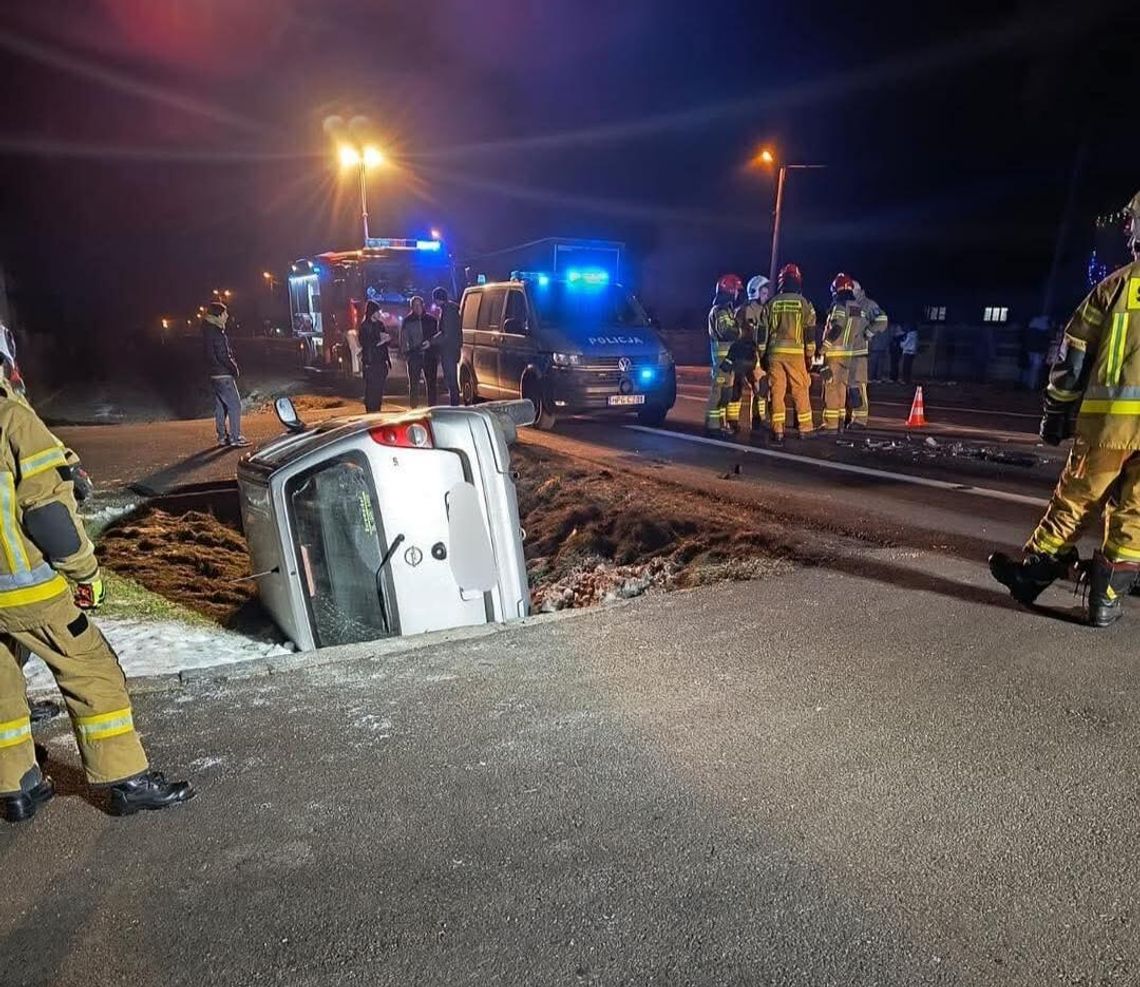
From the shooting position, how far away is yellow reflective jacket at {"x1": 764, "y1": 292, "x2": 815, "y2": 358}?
9445mm

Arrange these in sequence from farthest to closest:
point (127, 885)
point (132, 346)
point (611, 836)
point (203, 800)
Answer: point (132, 346) → point (203, 800) → point (611, 836) → point (127, 885)

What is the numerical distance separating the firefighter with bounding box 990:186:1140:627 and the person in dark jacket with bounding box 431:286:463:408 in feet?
33.0

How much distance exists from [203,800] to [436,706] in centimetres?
94

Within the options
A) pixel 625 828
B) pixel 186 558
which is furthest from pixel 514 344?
pixel 625 828

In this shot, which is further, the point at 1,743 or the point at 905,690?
the point at 905,690

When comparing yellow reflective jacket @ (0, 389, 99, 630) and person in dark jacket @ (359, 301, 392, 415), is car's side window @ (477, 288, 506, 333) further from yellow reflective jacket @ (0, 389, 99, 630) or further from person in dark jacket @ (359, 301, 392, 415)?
yellow reflective jacket @ (0, 389, 99, 630)

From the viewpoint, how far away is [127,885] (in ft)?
7.56

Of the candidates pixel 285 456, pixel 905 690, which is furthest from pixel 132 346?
pixel 905 690

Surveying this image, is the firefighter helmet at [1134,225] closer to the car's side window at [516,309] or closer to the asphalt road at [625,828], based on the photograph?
the asphalt road at [625,828]

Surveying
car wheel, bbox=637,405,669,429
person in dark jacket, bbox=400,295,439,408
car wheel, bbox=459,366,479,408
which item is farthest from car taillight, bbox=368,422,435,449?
person in dark jacket, bbox=400,295,439,408

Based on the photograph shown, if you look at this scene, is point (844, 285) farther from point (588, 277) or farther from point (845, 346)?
point (588, 277)

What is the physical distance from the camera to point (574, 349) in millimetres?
11055

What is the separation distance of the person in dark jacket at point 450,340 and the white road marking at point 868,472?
3635 mm

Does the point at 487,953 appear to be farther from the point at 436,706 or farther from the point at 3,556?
the point at 3,556
